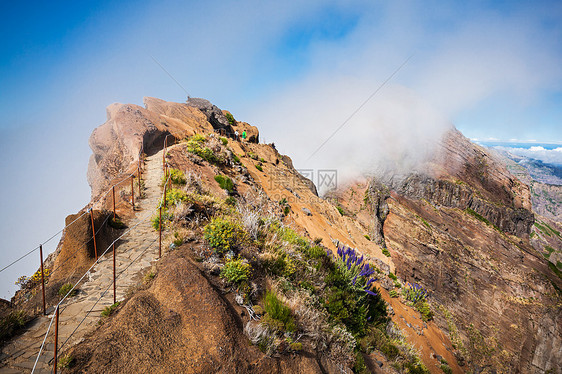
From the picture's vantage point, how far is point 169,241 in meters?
5.70

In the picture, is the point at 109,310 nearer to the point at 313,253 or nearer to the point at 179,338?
the point at 179,338

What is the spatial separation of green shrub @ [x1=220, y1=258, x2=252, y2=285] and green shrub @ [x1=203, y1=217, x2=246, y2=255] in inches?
20.9

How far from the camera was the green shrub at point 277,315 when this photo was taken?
13.3ft

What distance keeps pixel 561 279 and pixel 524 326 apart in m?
16.6

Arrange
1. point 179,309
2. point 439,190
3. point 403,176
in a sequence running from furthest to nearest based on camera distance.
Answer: point 403,176 → point 439,190 → point 179,309

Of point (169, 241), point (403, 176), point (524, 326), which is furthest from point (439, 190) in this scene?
point (169, 241)

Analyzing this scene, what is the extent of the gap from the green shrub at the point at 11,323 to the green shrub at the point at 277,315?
13.0 ft

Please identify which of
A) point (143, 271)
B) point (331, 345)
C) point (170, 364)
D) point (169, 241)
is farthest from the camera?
point (169, 241)

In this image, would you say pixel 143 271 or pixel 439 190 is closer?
pixel 143 271

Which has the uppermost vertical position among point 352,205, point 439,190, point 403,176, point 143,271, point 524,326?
point 403,176

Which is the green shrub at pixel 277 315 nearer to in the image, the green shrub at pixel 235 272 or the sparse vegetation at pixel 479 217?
the green shrub at pixel 235 272

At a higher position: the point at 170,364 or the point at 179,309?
the point at 179,309

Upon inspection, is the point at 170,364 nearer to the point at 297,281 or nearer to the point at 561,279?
the point at 297,281

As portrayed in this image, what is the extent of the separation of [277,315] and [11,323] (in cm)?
422
